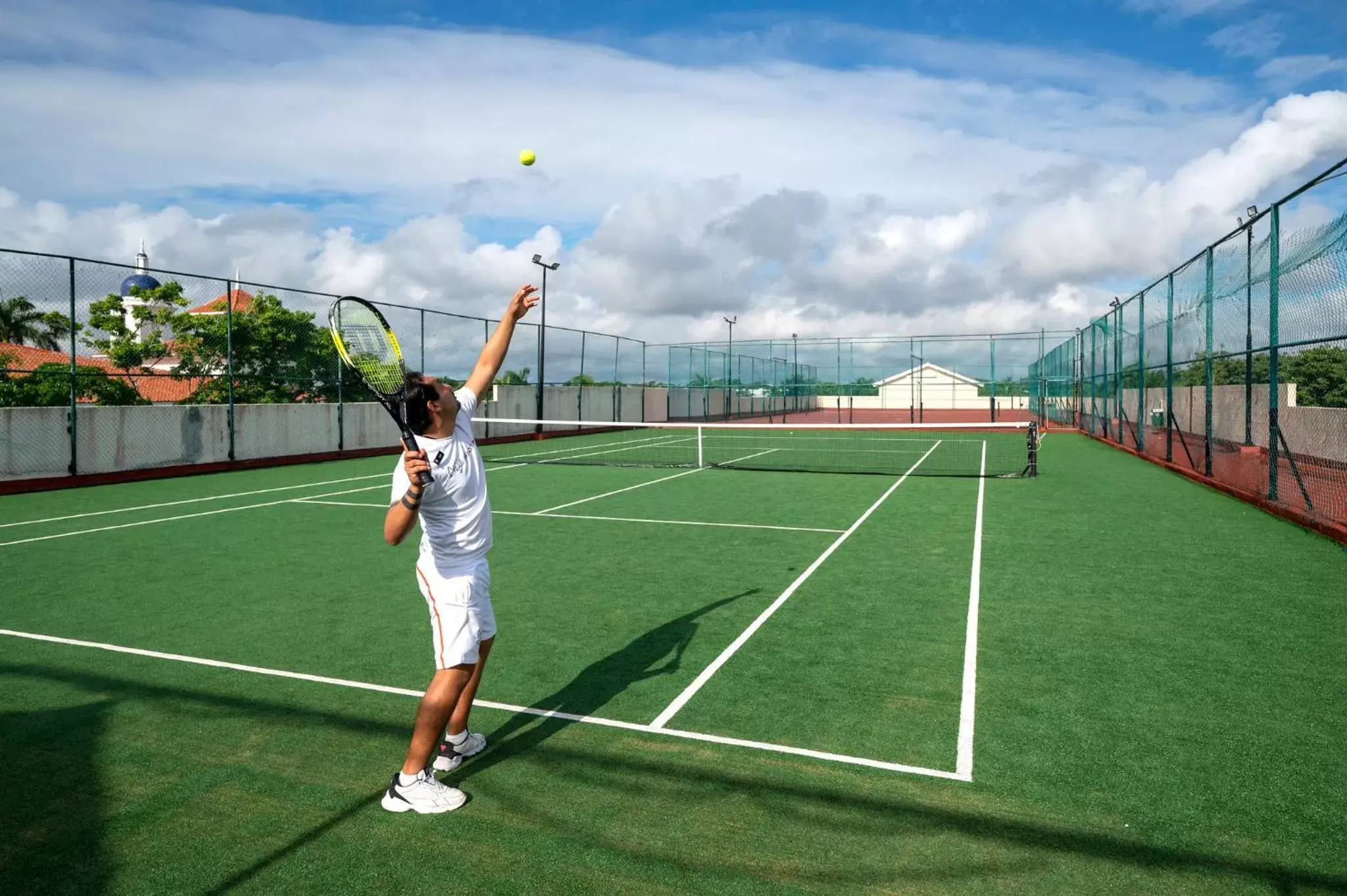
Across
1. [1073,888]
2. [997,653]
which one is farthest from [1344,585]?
[1073,888]

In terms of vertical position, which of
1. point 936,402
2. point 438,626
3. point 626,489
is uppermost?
point 936,402

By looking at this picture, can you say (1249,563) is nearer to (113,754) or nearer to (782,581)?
(782,581)

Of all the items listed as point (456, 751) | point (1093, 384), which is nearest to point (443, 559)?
point (456, 751)

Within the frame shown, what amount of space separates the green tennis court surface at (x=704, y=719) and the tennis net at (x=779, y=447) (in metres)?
8.60

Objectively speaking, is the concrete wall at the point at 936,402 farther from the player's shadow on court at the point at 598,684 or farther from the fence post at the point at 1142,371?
the player's shadow on court at the point at 598,684

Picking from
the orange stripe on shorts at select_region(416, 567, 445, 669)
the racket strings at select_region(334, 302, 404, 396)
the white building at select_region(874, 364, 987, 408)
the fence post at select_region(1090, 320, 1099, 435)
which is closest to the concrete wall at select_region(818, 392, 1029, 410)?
the white building at select_region(874, 364, 987, 408)

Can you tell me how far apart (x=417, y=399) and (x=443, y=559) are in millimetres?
728

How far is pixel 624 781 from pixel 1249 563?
744cm

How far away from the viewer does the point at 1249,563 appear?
870 cm

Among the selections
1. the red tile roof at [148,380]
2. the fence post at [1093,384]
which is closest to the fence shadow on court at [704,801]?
the red tile roof at [148,380]

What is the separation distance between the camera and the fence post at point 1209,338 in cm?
1503

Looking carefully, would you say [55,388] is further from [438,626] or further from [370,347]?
[438,626]

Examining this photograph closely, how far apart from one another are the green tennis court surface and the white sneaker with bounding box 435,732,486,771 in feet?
0.45

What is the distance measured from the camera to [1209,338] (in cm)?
1552
